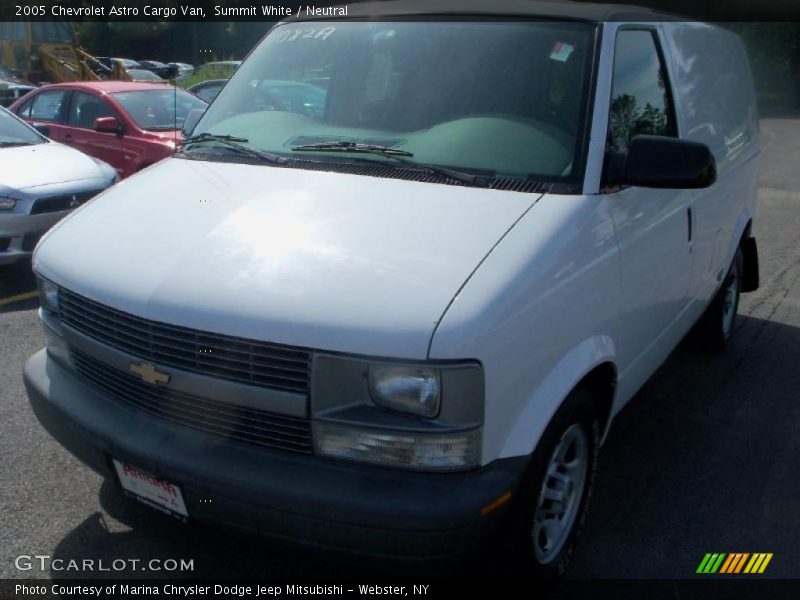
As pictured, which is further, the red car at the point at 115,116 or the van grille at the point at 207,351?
the red car at the point at 115,116

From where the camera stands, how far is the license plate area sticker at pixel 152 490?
272 centimetres

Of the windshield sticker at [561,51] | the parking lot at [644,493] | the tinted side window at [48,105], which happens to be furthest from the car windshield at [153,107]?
the windshield sticker at [561,51]

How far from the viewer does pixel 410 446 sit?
251 cm

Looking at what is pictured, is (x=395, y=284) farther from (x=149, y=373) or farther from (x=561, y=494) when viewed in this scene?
(x=561, y=494)

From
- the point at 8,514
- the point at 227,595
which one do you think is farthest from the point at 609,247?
the point at 8,514

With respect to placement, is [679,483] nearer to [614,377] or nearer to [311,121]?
[614,377]

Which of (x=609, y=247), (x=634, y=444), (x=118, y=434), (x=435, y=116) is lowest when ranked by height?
(x=634, y=444)

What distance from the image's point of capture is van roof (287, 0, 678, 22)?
3646 millimetres

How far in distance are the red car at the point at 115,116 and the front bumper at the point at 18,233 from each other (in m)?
2.35

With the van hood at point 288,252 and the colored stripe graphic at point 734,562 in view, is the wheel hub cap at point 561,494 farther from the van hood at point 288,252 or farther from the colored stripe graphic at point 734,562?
the van hood at point 288,252

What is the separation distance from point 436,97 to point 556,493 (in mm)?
1654

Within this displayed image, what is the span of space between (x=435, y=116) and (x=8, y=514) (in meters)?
2.37

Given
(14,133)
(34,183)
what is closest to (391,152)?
(34,183)

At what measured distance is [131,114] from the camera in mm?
9617
